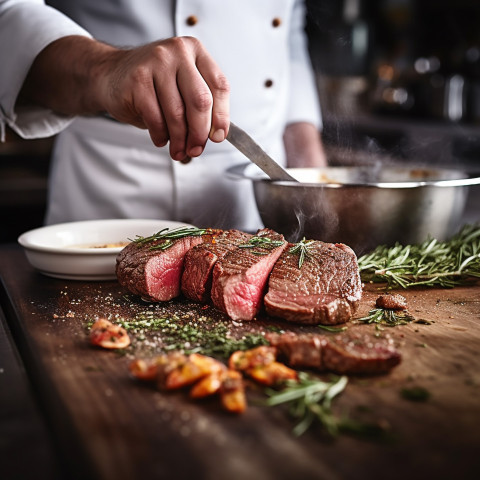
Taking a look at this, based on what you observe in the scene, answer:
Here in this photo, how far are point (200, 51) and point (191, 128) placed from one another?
0.76 ft

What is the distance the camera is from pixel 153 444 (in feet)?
3.06

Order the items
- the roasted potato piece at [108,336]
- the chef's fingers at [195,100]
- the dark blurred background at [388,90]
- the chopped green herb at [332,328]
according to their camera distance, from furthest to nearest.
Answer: the dark blurred background at [388,90], the chef's fingers at [195,100], the chopped green herb at [332,328], the roasted potato piece at [108,336]

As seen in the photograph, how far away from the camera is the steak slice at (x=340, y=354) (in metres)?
1.20

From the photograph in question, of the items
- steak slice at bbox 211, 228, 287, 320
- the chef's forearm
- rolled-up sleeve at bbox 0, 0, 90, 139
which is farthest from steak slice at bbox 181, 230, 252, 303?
rolled-up sleeve at bbox 0, 0, 90, 139

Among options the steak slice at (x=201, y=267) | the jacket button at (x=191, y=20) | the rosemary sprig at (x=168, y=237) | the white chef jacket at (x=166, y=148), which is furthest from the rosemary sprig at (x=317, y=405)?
the jacket button at (x=191, y=20)

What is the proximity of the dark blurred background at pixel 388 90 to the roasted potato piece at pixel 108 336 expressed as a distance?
2.52 meters

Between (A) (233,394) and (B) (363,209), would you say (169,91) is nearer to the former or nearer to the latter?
(B) (363,209)

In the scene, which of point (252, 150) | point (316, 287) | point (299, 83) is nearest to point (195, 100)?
point (252, 150)

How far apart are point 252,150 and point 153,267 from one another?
1.74 ft

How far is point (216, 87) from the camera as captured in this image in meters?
1.76

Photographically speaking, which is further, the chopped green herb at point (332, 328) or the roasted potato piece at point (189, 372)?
the chopped green herb at point (332, 328)

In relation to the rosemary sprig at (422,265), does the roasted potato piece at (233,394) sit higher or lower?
higher

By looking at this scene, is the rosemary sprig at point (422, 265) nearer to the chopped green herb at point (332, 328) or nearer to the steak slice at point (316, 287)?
the steak slice at point (316, 287)

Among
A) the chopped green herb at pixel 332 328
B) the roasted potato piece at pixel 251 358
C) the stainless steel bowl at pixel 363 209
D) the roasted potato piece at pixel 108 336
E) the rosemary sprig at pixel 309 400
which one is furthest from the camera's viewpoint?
the stainless steel bowl at pixel 363 209
